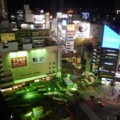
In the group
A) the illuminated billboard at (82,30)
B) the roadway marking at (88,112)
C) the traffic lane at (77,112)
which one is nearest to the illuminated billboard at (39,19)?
the illuminated billboard at (82,30)

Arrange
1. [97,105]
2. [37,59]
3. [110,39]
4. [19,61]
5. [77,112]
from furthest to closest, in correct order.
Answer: [37,59] → [110,39] → [19,61] → [97,105] → [77,112]

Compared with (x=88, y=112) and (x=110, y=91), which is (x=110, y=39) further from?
(x=88, y=112)

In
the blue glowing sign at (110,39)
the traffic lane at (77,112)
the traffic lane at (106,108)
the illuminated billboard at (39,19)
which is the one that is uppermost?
the illuminated billboard at (39,19)

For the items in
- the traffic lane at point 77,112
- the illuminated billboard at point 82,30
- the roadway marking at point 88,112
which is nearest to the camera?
the traffic lane at point 77,112

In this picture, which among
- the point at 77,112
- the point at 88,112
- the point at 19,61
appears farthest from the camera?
the point at 19,61

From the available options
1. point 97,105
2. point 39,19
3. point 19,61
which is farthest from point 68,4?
point 97,105

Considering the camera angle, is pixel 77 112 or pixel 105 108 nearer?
pixel 77 112

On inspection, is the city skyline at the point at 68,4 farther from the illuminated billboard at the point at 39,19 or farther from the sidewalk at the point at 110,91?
the sidewalk at the point at 110,91

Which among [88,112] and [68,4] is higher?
[68,4]
